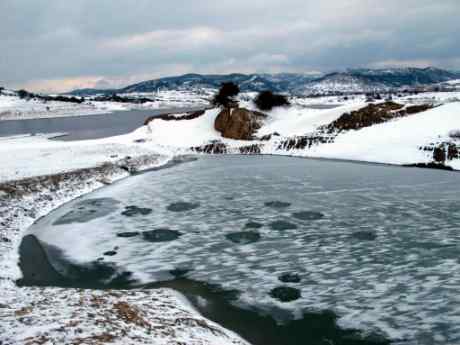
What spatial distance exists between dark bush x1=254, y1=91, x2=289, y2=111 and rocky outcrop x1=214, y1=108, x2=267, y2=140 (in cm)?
527


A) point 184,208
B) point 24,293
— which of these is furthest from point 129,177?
point 24,293

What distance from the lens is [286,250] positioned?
16.2 metres

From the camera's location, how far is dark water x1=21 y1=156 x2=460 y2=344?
36.3ft

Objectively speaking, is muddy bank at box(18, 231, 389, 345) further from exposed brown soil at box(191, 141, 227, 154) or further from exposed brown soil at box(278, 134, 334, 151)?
exposed brown soil at box(191, 141, 227, 154)

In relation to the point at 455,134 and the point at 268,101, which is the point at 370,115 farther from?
the point at 268,101

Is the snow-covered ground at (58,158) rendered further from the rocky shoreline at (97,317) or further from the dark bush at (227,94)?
the dark bush at (227,94)

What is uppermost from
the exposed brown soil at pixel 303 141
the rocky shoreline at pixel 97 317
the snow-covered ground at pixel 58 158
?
the exposed brown soil at pixel 303 141

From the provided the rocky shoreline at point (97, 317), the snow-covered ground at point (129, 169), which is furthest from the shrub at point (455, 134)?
the rocky shoreline at point (97, 317)

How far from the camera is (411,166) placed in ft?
119

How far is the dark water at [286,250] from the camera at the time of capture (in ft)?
36.3

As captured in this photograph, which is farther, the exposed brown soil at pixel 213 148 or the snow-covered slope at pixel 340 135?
the exposed brown soil at pixel 213 148

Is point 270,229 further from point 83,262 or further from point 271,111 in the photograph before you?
point 271,111

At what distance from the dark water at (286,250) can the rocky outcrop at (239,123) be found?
31.7 meters

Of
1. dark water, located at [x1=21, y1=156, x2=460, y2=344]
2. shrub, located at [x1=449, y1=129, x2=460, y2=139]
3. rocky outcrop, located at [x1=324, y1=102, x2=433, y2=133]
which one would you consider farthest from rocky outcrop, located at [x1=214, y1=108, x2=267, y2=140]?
dark water, located at [x1=21, y1=156, x2=460, y2=344]
